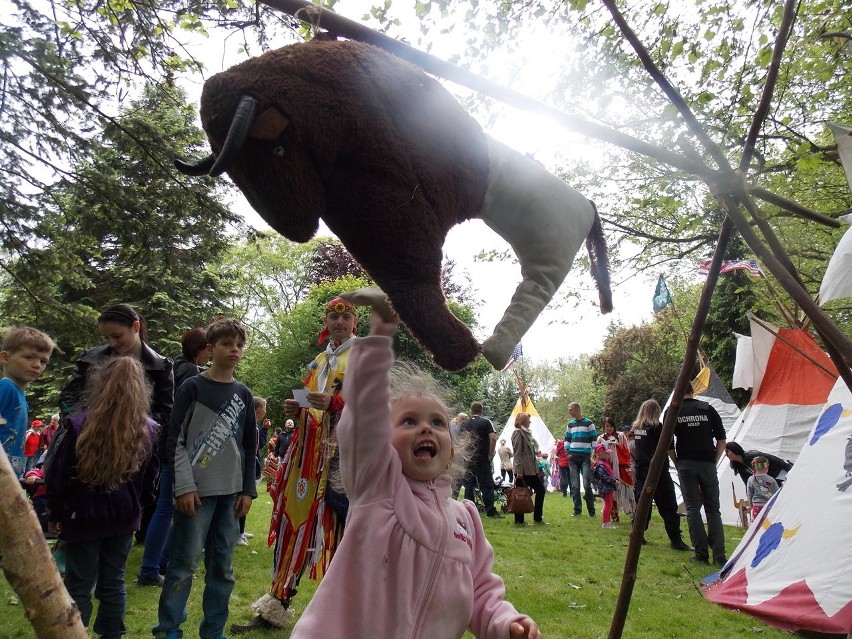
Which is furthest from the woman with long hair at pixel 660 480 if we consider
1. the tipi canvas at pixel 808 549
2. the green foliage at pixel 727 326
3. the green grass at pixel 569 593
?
the green foliage at pixel 727 326

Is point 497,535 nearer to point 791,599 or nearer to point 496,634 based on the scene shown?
point 791,599

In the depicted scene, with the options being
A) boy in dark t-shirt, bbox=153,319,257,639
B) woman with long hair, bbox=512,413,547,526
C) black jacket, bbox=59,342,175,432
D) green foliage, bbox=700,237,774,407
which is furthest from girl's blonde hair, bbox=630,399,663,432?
green foliage, bbox=700,237,774,407

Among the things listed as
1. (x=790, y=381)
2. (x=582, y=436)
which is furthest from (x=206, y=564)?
(x=790, y=381)

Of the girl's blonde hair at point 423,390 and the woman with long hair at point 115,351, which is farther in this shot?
the woman with long hair at point 115,351

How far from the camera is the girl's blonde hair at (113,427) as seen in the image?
100 inches

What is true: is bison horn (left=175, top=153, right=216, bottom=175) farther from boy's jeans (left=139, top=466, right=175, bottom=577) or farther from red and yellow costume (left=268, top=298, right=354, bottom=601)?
boy's jeans (left=139, top=466, right=175, bottom=577)

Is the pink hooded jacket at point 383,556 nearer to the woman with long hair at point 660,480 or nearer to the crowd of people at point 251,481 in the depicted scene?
the crowd of people at point 251,481

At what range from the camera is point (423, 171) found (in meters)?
1.03

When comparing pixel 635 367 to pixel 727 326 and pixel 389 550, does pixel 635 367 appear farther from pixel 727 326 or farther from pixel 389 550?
pixel 389 550

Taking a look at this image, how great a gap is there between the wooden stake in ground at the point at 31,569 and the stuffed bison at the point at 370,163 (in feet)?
1.65

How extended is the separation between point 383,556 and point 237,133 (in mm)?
1101

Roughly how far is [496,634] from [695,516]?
4728 millimetres

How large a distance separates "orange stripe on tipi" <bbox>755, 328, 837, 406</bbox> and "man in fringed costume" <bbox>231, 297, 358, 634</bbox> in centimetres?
686

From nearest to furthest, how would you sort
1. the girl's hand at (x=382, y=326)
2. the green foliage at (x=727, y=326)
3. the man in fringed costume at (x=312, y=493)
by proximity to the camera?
1. the girl's hand at (x=382, y=326)
2. the man in fringed costume at (x=312, y=493)
3. the green foliage at (x=727, y=326)
